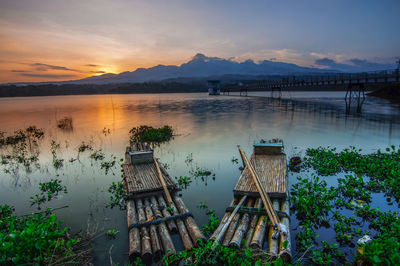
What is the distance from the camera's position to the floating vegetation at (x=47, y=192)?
1046 centimetres

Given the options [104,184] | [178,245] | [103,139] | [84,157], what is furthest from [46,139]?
[178,245]

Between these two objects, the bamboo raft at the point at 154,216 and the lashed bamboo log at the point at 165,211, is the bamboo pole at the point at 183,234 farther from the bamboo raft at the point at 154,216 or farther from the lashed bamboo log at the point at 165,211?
the lashed bamboo log at the point at 165,211

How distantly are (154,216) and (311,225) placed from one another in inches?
216

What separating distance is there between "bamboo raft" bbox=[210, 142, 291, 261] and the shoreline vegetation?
310 millimetres

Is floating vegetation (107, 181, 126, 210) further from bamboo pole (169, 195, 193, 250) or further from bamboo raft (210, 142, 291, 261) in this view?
bamboo raft (210, 142, 291, 261)

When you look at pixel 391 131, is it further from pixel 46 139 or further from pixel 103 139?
pixel 46 139

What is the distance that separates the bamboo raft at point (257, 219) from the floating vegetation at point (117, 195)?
478 cm

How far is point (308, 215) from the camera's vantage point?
8.31m

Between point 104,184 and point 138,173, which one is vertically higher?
point 138,173

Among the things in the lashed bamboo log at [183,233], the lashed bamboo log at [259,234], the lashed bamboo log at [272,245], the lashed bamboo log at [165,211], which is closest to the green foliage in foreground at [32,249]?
the lashed bamboo log at [165,211]

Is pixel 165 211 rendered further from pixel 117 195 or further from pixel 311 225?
pixel 311 225

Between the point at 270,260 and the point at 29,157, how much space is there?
1836 cm

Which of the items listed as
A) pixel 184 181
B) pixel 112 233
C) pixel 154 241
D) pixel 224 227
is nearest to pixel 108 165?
pixel 184 181

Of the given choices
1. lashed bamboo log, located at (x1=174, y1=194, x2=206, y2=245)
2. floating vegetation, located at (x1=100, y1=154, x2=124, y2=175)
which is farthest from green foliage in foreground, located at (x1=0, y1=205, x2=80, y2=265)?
floating vegetation, located at (x1=100, y1=154, x2=124, y2=175)
